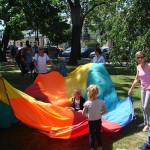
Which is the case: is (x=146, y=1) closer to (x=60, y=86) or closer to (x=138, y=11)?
(x=138, y=11)

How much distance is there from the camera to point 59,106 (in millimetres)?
8172

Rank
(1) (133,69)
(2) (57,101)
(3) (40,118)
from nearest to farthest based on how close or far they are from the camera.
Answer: (3) (40,118), (2) (57,101), (1) (133,69)

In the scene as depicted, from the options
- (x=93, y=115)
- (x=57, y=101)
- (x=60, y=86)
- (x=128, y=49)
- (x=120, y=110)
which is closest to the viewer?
(x=93, y=115)

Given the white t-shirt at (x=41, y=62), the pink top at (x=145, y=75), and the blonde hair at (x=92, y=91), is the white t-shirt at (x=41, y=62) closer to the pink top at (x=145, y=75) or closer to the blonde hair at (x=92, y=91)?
the pink top at (x=145, y=75)

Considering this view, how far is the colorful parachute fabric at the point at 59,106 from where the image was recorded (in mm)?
6675

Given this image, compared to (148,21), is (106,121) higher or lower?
lower

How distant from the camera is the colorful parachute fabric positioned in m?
6.68

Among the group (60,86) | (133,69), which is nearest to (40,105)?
(60,86)

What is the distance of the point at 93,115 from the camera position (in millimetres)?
5754

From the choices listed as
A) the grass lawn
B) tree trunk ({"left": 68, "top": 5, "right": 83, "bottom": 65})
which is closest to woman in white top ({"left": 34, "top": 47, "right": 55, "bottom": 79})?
the grass lawn

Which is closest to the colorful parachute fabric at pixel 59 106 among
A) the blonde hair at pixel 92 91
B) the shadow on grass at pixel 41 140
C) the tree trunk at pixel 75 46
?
the shadow on grass at pixel 41 140

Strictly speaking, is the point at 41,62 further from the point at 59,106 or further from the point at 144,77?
the point at 144,77

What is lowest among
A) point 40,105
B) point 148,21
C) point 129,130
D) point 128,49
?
point 129,130

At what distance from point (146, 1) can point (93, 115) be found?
9955 mm
